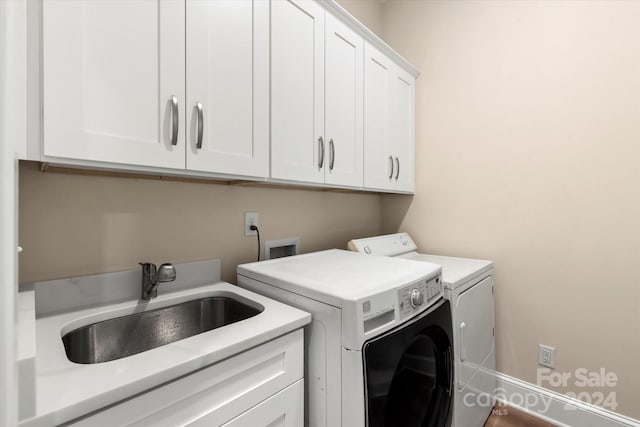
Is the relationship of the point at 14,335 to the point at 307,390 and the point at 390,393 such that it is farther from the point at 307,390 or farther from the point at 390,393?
the point at 390,393

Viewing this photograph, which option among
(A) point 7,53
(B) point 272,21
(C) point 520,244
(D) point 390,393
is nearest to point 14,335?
(A) point 7,53

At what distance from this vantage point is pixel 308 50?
4.60 ft

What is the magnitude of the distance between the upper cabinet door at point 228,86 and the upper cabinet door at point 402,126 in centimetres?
109

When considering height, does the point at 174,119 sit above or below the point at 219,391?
above

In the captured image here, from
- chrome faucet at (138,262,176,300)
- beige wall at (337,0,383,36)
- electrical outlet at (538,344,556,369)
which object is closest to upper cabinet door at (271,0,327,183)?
chrome faucet at (138,262,176,300)

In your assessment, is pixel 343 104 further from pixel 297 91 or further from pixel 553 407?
pixel 553 407

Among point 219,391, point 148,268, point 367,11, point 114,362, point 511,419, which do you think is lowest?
point 511,419

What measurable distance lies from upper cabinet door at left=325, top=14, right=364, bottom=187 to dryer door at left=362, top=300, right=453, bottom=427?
2.72 ft

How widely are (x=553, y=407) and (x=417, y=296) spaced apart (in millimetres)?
1456

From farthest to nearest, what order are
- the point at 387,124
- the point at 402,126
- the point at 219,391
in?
1. the point at 402,126
2. the point at 387,124
3. the point at 219,391

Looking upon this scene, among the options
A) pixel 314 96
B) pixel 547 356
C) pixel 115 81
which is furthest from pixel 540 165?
pixel 115 81

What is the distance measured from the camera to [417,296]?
1095 millimetres

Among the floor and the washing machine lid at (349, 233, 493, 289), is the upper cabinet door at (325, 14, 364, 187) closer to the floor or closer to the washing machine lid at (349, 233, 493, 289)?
the washing machine lid at (349, 233, 493, 289)

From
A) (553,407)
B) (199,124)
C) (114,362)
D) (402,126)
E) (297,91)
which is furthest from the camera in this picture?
(402,126)
